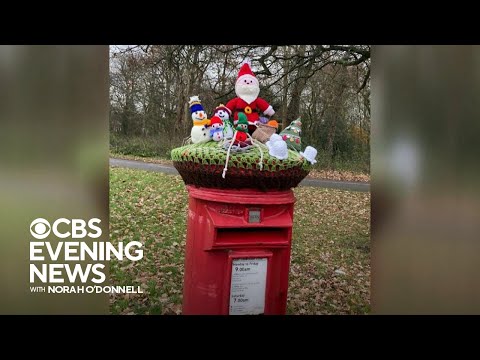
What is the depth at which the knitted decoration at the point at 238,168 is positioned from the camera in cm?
223

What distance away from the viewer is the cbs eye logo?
8.63 ft

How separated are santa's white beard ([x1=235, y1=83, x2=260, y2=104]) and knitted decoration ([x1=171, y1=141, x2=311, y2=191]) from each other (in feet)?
1.26

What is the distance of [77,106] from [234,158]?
126 cm

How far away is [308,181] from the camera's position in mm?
4008

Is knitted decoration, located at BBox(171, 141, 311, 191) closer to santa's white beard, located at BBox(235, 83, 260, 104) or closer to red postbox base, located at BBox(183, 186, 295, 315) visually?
red postbox base, located at BBox(183, 186, 295, 315)

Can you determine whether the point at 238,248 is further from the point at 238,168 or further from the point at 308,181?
the point at 308,181

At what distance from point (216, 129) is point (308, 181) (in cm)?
190

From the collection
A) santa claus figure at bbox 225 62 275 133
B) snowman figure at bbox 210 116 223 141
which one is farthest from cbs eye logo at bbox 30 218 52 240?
santa claus figure at bbox 225 62 275 133

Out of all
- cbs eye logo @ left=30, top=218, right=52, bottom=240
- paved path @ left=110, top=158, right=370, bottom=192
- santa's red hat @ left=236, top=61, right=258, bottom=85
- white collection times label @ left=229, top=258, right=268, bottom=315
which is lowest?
white collection times label @ left=229, top=258, right=268, bottom=315

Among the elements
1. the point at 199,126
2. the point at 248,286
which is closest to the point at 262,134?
the point at 199,126

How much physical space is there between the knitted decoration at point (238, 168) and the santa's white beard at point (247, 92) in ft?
1.26

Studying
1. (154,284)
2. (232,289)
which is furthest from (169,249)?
(232,289)

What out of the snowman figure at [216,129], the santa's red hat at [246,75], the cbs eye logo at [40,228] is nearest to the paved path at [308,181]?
the cbs eye logo at [40,228]

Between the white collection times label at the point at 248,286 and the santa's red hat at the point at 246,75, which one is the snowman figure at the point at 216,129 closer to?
the santa's red hat at the point at 246,75
